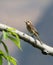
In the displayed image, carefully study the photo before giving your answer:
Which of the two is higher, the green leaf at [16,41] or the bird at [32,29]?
the bird at [32,29]

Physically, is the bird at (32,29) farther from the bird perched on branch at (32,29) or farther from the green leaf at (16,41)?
the green leaf at (16,41)

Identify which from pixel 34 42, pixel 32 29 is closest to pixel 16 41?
pixel 34 42

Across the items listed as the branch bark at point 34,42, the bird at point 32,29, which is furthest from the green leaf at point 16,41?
the bird at point 32,29

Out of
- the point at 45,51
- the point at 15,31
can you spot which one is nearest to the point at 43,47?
the point at 45,51

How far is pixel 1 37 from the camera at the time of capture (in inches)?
51.8

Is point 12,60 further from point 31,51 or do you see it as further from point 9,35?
point 31,51

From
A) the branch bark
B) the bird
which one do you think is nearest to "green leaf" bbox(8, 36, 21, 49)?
the branch bark

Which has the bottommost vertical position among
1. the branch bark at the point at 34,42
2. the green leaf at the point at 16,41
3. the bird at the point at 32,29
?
the green leaf at the point at 16,41

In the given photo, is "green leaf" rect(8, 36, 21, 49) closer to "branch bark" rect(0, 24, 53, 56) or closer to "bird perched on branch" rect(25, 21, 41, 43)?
"branch bark" rect(0, 24, 53, 56)

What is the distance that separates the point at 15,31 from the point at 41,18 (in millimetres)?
16447

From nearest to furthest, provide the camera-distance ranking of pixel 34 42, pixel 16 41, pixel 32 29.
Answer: pixel 16 41 → pixel 34 42 → pixel 32 29

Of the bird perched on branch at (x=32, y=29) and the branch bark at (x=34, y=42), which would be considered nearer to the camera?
the branch bark at (x=34, y=42)

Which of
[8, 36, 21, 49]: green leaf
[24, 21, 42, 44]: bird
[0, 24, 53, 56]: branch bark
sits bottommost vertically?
[8, 36, 21, 49]: green leaf

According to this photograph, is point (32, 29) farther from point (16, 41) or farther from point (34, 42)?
point (16, 41)
